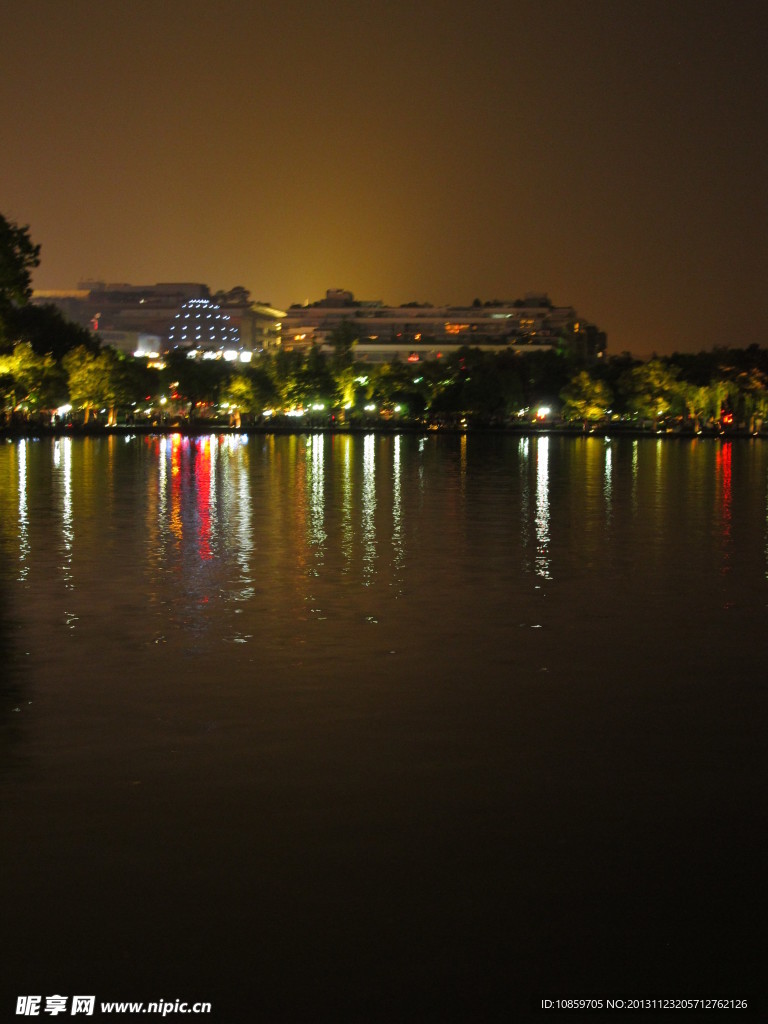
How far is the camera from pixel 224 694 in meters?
9.27

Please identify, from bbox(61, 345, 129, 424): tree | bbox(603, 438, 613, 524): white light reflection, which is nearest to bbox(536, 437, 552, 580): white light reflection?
bbox(603, 438, 613, 524): white light reflection

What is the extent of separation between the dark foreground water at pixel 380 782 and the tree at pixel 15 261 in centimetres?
2653

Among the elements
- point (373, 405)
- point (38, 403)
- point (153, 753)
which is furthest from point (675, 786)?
point (373, 405)

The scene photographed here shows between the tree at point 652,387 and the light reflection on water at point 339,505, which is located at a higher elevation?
the tree at point 652,387

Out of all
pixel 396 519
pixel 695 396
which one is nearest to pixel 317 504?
pixel 396 519

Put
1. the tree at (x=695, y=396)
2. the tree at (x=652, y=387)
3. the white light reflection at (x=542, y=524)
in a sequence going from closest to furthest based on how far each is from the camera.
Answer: the white light reflection at (x=542, y=524) → the tree at (x=695, y=396) → the tree at (x=652, y=387)

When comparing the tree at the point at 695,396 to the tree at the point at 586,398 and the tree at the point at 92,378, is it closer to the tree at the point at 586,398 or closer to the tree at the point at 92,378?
the tree at the point at 586,398

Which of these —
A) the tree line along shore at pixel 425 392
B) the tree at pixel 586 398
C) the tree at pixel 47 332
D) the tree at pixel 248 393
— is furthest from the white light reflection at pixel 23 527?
the tree at pixel 248 393

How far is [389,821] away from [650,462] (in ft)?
153

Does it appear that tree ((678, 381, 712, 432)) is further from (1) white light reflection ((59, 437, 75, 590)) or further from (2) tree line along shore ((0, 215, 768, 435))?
(1) white light reflection ((59, 437, 75, 590))

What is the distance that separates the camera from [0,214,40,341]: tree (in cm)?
4094

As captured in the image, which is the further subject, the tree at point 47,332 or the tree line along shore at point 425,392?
the tree line along shore at point 425,392

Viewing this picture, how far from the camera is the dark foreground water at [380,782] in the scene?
16.4 feet

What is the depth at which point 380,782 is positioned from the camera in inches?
283
